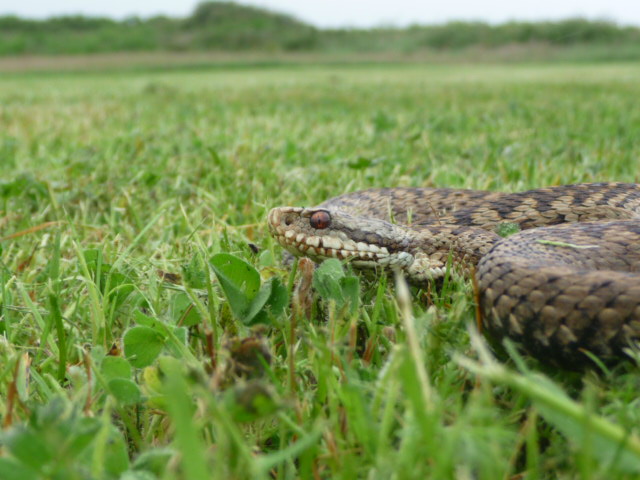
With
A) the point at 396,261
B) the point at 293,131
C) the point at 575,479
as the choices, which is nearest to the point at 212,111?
the point at 293,131

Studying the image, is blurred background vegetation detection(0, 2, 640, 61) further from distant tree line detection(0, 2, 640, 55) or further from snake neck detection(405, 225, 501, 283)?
snake neck detection(405, 225, 501, 283)

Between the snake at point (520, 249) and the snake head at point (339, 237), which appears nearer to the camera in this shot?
the snake at point (520, 249)

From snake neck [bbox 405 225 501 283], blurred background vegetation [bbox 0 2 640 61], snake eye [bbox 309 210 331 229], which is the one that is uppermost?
snake eye [bbox 309 210 331 229]

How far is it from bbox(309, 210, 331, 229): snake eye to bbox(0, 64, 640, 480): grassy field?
0.77ft

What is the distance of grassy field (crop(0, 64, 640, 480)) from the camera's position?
992 millimetres

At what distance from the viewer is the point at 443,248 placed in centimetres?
239

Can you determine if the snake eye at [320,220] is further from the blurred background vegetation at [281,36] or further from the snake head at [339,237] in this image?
the blurred background vegetation at [281,36]

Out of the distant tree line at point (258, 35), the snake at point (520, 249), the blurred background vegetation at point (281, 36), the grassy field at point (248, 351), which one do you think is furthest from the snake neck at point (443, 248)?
the distant tree line at point (258, 35)

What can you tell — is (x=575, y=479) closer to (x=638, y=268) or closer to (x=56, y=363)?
(x=638, y=268)

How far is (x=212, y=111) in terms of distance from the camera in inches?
329

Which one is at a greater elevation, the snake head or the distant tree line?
the snake head

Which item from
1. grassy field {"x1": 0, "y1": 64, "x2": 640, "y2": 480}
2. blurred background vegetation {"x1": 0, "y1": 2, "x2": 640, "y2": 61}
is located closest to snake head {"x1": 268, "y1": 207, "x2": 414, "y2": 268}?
grassy field {"x1": 0, "y1": 64, "x2": 640, "y2": 480}

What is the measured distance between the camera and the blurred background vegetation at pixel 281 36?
124 feet

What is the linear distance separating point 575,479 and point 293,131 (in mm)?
5291
